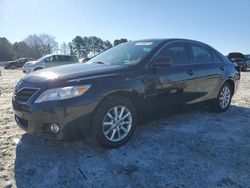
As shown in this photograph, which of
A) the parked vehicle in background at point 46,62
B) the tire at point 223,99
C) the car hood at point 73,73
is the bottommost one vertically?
the tire at point 223,99

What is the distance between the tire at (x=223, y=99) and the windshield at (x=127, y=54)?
2.17 meters

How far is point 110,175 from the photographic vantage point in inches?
133

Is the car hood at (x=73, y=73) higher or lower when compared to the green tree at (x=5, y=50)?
lower

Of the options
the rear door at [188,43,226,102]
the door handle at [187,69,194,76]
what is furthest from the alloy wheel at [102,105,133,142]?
the rear door at [188,43,226,102]

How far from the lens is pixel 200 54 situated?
584 centimetres

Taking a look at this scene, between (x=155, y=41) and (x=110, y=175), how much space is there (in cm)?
264

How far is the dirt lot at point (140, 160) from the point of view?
10.7 feet

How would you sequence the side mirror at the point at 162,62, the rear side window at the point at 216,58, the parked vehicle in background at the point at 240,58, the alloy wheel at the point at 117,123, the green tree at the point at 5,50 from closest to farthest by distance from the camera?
1. the alloy wheel at the point at 117,123
2. the side mirror at the point at 162,62
3. the rear side window at the point at 216,58
4. the parked vehicle in background at the point at 240,58
5. the green tree at the point at 5,50

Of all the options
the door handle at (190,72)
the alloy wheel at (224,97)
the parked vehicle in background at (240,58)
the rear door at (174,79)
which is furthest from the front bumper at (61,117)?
the parked vehicle in background at (240,58)

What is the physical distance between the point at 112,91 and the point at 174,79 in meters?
1.37

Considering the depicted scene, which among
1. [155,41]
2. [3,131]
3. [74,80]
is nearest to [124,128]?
[74,80]

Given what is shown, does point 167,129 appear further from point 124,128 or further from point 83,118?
point 83,118

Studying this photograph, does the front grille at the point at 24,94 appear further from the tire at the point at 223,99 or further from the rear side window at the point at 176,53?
the tire at the point at 223,99

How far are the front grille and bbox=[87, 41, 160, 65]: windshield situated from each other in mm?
1456
